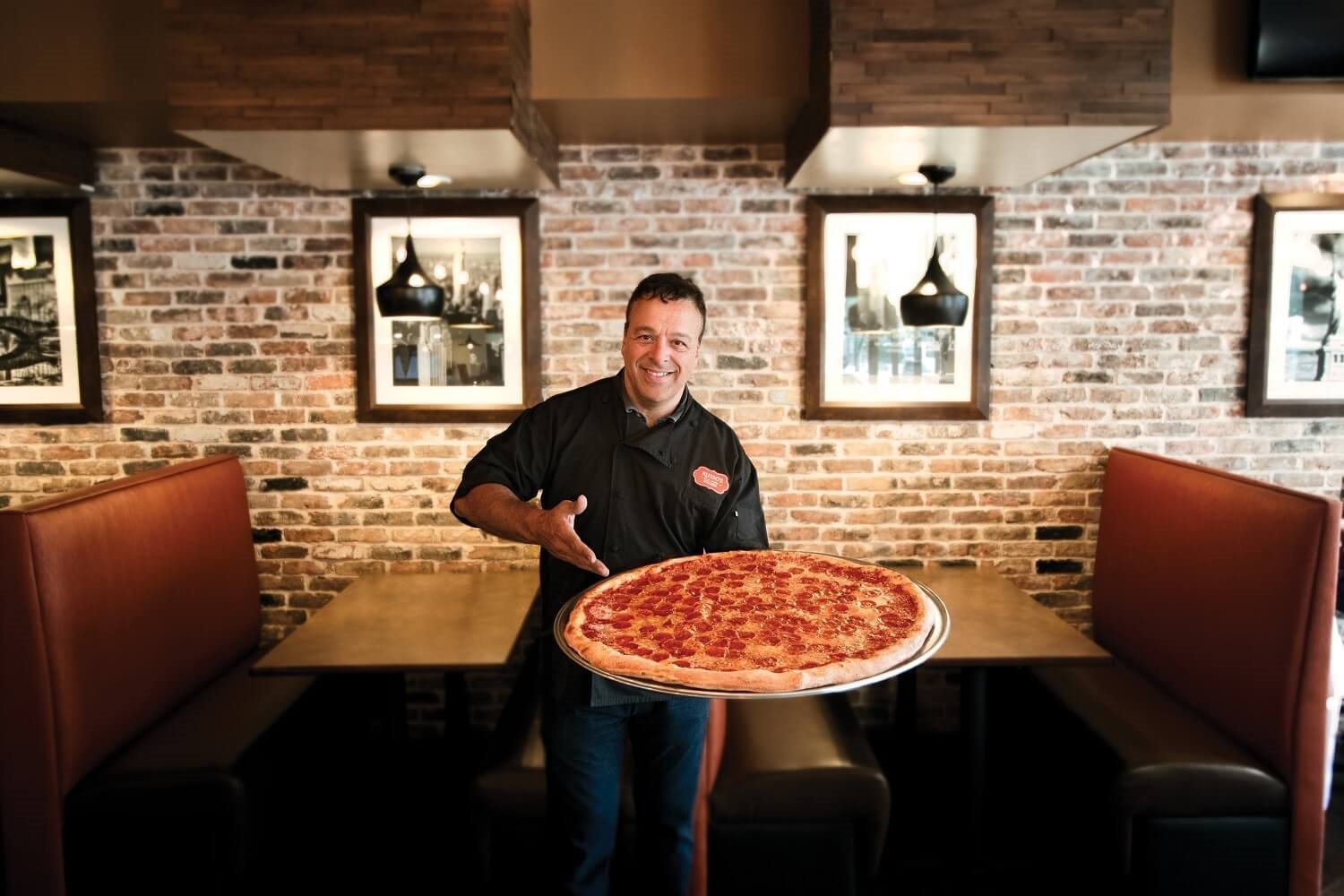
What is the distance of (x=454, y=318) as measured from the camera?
10.4 ft

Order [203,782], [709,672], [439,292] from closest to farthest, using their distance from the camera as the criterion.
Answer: [709,672] < [203,782] < [439,292]

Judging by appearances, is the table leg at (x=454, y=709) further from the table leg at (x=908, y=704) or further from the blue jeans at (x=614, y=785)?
the table leg at (x=908, y=704)

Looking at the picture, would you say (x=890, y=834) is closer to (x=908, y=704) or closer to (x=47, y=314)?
(x=908, y=704)

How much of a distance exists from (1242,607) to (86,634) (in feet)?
10.6

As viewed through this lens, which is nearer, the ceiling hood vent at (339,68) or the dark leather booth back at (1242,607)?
the dark leather booth back at (1242,607)

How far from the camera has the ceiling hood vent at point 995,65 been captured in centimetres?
231

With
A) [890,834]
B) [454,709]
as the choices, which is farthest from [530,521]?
[890,834]

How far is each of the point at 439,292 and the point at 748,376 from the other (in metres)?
1.22

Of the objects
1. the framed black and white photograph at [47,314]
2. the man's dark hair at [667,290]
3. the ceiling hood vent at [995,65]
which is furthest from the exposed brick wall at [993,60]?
the framed black and white photograph at [47,314]

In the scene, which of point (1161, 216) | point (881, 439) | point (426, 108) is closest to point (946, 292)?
point (881, 439)

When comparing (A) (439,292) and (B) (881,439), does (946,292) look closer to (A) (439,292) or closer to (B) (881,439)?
(B) (881,439)

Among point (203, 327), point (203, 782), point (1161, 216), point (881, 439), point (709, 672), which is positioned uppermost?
point (1161, 216)

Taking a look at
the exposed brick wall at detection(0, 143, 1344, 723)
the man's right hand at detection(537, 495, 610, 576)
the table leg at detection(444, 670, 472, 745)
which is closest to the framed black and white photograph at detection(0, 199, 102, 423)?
the exposed brick wall at detection(0, 143, 1344, 723)

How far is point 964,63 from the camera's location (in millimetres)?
2314
